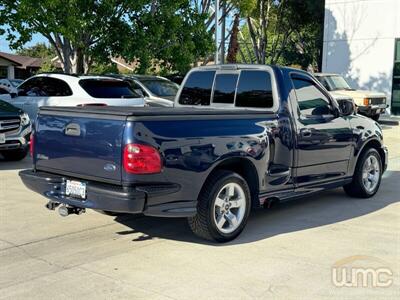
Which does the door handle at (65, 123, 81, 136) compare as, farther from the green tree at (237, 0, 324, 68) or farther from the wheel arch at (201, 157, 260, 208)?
the green tree at (237, 0, 324, 68)

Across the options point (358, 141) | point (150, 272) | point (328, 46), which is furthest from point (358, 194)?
point (328, 46)

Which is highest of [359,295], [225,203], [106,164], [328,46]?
[328,46]

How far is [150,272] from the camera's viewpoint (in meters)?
4.75

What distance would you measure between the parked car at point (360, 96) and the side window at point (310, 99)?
39.3 feet

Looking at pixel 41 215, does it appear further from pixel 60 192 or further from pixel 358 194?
pixel 358 194

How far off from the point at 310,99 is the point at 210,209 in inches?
91.1

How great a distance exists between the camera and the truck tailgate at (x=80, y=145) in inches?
194

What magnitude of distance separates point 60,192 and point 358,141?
4194 mm

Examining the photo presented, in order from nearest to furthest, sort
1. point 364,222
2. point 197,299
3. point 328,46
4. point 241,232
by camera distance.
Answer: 1. point 197,299
2. point 241,232
3. point 364,222
4. point 328,46

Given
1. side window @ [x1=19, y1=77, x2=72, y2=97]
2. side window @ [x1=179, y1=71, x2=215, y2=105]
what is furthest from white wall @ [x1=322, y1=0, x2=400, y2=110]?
side window @ [x1=179, y1=71, x2=215, y2=105]

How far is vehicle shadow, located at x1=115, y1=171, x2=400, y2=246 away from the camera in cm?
598

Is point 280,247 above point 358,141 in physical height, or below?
below

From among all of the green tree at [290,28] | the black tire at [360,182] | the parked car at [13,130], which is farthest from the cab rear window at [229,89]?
the green tree at [290,28]

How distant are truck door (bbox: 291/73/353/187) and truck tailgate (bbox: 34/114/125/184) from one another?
2.46m
